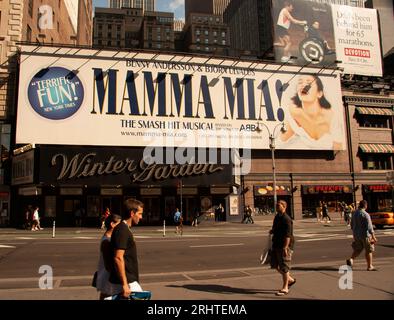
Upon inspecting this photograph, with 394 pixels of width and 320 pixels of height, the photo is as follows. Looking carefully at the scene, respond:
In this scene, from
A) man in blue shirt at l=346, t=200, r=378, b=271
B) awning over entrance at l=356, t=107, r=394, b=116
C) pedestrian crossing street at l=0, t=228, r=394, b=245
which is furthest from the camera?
awning over entrance at l=356, t=107, r=394, b=116

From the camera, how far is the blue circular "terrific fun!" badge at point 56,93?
34594 millimetres

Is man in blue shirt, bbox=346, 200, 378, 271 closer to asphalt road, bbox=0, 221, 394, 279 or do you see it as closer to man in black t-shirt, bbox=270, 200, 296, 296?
asphalt road, bbox=0, 221, 394, 279

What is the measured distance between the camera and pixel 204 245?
18.4 metres

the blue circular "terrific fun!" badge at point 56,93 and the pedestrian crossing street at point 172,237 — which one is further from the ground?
the blue circular "terrific fun!" badge at point 56,93

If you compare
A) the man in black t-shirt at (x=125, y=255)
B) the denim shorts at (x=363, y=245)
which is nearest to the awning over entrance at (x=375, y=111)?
the denim shorts at (x=363, y=245)

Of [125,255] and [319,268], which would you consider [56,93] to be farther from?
[125,255]

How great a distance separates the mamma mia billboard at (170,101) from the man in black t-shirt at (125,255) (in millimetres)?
31298

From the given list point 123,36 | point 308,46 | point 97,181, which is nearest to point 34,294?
point 97,181

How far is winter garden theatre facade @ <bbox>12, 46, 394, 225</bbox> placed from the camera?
34.0 metres

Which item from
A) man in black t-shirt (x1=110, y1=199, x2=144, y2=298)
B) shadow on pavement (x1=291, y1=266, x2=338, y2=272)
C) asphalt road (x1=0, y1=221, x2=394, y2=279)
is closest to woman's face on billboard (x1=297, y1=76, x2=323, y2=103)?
asphalt road (x1=0, y1=221, x2=394, y2=279)

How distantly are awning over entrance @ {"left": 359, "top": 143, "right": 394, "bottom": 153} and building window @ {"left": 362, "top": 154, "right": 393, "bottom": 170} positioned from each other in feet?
3.34

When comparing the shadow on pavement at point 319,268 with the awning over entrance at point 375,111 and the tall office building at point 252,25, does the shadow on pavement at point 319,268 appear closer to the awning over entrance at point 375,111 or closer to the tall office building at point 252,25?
the awning over entrance at point 375,111

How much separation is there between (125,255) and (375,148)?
45027mm
